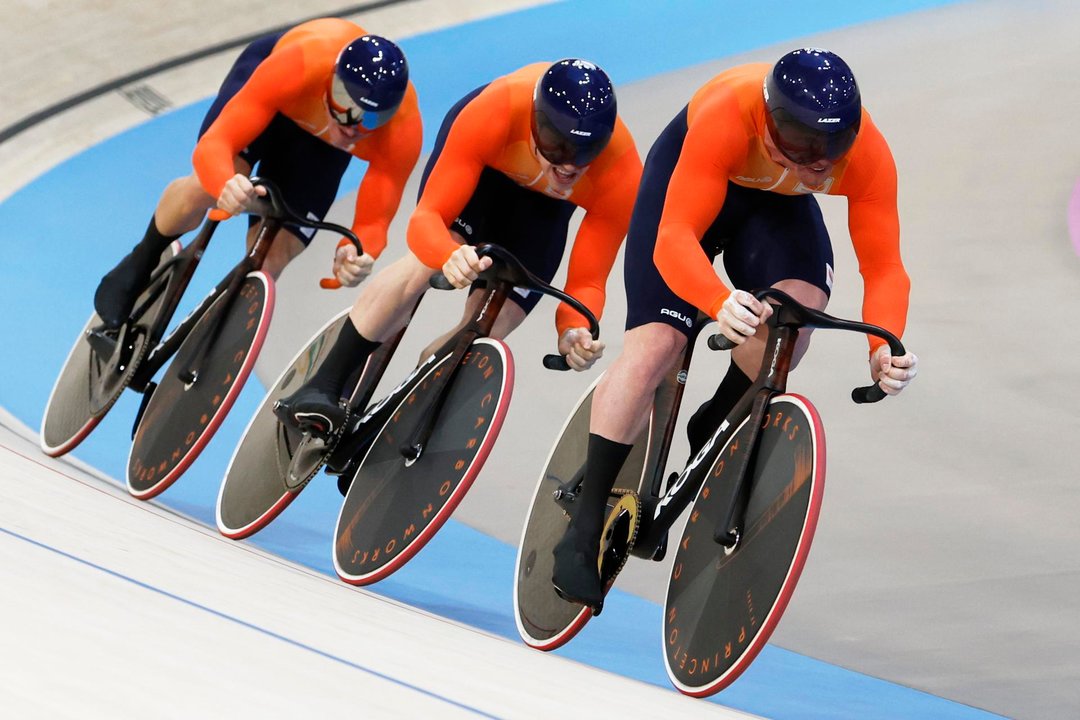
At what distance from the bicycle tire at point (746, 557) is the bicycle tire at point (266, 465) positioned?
48.9 inches

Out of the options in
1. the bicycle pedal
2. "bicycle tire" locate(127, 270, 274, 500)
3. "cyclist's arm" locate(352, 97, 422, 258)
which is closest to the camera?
the bicycle pedal

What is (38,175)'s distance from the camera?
287 inches

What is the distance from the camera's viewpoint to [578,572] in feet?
9.43

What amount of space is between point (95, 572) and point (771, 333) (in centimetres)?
140

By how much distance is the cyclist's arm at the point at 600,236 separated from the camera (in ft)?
10.8

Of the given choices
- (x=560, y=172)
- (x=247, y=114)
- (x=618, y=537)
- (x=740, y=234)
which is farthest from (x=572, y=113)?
(x=247, y=114)

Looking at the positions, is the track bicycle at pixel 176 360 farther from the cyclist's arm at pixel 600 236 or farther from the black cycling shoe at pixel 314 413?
the cyclist's arm at pixel 600 236

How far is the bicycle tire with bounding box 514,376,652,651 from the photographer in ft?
10.2

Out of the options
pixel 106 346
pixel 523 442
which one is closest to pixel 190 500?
pixel 106 346

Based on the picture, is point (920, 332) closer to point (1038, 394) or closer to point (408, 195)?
point (1038, 394)

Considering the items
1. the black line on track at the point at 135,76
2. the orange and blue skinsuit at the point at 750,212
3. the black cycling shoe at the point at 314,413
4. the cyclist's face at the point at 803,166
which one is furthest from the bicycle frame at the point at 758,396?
the black line on track at the point at 135,76

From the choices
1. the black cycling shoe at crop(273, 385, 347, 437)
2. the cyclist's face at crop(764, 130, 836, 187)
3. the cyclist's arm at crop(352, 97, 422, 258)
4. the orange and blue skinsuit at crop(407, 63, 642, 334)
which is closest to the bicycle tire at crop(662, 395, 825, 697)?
the cyclist's face at crop(764, 130, 836, 187)

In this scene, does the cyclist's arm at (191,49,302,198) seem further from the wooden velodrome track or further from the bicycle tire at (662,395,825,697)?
the bicycle tire at (662,395,825,697)

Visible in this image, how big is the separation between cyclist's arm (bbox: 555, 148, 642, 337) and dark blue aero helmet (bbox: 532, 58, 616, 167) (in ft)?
0.94
